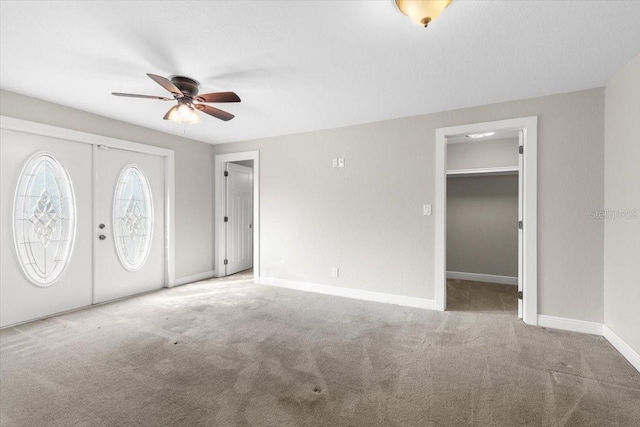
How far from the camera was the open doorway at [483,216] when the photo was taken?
4.55 meters

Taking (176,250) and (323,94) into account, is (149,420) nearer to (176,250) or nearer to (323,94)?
(323,94)

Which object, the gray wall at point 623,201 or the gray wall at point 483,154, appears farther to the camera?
the gray wall at point 483,154

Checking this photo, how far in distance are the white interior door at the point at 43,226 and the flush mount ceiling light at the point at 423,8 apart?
4020mm

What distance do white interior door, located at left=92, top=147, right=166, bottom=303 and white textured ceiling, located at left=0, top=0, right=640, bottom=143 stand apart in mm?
1014

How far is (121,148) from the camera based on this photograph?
402 cm

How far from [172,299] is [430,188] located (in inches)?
151

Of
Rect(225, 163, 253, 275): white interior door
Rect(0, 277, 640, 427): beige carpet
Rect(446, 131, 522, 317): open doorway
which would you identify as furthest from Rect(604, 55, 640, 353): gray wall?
Rect(225, 163, 253, 275): white interior door

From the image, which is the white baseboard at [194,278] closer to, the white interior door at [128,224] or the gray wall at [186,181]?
the gray wall at [186,181]

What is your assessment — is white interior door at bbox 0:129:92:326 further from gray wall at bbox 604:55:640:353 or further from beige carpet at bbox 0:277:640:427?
gray wall at bbox 604:55:640:353

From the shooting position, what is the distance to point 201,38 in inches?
82.0

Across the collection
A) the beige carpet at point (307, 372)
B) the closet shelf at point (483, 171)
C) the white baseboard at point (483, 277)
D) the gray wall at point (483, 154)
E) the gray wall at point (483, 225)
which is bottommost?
the beige carpet at point (307, 372)

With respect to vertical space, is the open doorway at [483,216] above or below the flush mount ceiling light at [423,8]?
below

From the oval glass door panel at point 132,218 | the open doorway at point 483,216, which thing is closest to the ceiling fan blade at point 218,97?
the oval glass door panel at point 132,218

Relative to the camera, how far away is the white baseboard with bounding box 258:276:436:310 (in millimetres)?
3712
